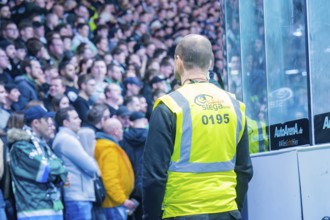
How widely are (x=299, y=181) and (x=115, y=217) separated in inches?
214

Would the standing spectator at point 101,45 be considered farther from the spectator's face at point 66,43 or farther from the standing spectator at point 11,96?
the standing spectator at point 11,96

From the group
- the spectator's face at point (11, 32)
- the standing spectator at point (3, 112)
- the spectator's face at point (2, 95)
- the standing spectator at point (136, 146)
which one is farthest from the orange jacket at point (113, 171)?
the spectator's face at point (11, 32)

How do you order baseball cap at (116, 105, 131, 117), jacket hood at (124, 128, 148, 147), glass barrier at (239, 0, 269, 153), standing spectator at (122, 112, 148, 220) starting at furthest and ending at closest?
baseball cap at (116, 105, 131, 117) < jacket hood at (124, 128, 148, 147) < standing spectator at (122, 112, 148, 220) < glass barrier at (239, 0, 269, 153)

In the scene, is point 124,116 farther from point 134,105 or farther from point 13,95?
point 13,95

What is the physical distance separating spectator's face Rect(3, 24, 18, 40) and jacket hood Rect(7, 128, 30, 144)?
493 centimetres

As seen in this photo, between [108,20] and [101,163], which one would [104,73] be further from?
[108,20]

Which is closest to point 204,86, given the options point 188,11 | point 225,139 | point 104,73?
point 225,139

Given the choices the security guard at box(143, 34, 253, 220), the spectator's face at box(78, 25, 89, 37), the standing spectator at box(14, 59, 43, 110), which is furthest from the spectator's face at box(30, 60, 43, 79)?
the security guard at box(143, 34, 253, 220)

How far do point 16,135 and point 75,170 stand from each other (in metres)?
1.15

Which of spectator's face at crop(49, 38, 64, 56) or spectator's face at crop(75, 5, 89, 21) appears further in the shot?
spectator's face at crop(75, 5, 89, 21)

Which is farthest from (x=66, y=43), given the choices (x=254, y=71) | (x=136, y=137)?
(x=254, y=71)

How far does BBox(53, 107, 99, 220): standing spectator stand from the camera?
9.38 metres

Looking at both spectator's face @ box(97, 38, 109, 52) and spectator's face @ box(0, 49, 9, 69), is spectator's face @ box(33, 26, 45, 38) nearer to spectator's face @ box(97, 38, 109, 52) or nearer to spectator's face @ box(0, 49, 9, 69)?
spectator's face @ box(97, 38, 109, 52)

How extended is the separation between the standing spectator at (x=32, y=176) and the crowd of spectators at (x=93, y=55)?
0.37 m
